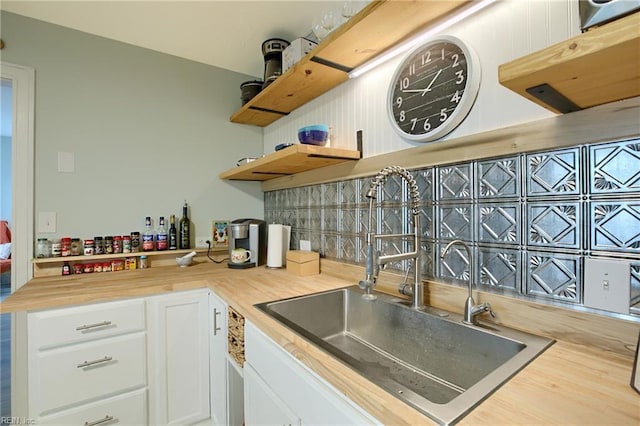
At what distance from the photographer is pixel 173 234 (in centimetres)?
204

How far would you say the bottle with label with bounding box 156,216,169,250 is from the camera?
1.98 meters

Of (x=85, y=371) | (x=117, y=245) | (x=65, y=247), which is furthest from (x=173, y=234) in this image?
(x=85, y=371)

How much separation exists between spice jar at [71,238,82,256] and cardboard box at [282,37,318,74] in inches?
63.6

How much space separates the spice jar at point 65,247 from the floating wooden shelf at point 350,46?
1372mm

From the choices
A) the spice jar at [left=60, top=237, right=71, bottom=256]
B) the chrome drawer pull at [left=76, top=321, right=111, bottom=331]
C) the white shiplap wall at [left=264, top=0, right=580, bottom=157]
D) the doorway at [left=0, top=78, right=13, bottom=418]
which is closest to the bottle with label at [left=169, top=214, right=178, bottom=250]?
the spice jar at [left=60, top=237, right=71, bottom=256]

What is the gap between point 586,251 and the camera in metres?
0.77

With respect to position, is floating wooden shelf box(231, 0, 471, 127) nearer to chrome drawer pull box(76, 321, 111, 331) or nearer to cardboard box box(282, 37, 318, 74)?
cardboard box box(282, 37, 318, 74)

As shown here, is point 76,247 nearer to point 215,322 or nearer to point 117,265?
point 117,265

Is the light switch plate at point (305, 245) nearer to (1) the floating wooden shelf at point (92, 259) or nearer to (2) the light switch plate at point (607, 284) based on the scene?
(1) the floating wooden shelf at point (92, 259)

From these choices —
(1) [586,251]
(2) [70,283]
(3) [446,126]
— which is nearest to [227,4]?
(3) [446,126]

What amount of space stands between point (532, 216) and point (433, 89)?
58 cm

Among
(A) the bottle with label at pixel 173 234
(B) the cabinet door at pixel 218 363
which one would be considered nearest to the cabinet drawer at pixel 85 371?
(B) the cabinet door at pixel 218 363

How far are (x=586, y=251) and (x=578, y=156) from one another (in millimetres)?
254

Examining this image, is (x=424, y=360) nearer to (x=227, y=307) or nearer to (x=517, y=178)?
(x=517, y=178)
